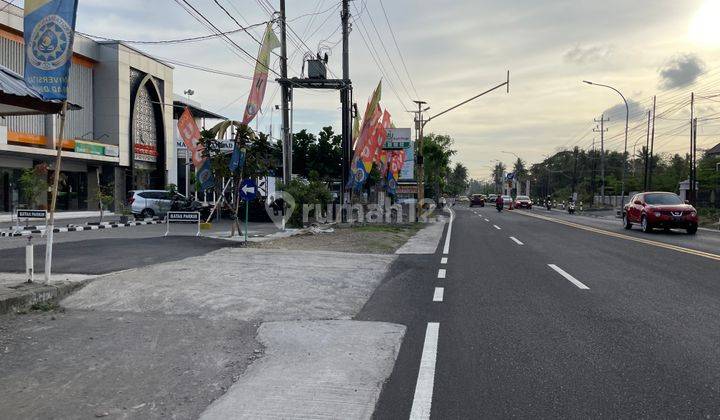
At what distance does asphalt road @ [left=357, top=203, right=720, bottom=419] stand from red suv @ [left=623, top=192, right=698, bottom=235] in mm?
10489

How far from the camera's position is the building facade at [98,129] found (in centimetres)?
2873

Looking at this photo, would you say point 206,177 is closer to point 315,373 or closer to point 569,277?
point 569,277

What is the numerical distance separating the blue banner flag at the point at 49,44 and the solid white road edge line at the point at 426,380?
6441mm

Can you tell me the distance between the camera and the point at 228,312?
734 cm

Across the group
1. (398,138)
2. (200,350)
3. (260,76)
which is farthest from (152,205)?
(200,350)

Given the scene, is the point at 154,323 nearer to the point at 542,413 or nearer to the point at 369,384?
the point at 369,384

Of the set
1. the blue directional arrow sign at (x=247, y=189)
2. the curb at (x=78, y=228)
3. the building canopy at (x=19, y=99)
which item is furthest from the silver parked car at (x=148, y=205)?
the building canopy at (x=19, y=99)

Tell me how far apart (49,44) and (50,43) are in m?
0.02

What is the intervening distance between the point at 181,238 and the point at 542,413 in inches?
559

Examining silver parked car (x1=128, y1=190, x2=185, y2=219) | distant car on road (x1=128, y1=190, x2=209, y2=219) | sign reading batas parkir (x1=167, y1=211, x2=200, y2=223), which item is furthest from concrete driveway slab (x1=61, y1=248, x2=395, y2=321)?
silver parked car (x1=128, y1=190, x2=185, y2=219)

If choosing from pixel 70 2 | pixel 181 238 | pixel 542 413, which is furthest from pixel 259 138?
pixel 542 413

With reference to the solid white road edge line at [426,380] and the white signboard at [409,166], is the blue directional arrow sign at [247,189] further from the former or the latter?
the white signboard at [409,166]

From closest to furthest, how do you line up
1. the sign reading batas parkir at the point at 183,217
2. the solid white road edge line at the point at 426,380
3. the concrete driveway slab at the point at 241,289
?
the solid white road edge line at the point at 426,380 → the concrete driveway slab at the point at 241,289 → the sign reading batas parkir at the point at 183,217

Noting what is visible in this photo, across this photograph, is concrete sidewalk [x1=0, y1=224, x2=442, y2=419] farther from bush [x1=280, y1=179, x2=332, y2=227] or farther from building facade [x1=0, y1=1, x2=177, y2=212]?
building facade [x1=0, y1=1, x2=177, y2=212]
